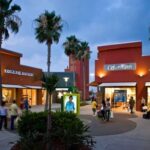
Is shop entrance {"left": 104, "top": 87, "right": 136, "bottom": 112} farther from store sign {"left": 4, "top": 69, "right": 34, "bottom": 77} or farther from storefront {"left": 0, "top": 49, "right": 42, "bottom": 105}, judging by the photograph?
store sign {"left": 4, "top": 69, "right": 34, "bottom": 77}

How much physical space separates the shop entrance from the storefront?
9944 millimetres

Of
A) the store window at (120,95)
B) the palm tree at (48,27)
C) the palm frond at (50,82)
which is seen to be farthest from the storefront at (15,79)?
the palm frond at (50,82)

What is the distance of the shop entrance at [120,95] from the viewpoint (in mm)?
37878

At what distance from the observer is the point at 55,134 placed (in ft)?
33.7

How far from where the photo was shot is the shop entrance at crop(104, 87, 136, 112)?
124ft

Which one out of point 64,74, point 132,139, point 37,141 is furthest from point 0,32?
point 64,74

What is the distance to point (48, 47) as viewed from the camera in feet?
123

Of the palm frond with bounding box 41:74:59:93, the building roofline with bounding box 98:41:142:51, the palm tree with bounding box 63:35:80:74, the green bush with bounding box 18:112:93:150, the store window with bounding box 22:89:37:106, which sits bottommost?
the green bush with bounding box 18:112:93:150

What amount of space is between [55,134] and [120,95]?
28783 mm

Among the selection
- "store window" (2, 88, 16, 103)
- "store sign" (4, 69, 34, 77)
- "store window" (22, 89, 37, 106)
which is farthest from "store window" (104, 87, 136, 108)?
"store window" (22, 89, 37, 106)

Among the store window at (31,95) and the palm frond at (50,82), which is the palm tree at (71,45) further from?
the palm frond at (50,82)

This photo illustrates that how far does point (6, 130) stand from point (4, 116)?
2.78ft

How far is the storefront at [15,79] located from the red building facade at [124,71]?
8.96m

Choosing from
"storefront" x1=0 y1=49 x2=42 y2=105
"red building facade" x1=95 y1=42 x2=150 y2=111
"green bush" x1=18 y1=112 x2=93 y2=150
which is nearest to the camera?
"green bush" x1=18 y1=112 x2=93 y2=150
